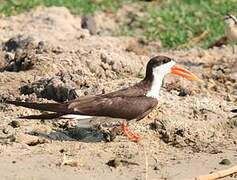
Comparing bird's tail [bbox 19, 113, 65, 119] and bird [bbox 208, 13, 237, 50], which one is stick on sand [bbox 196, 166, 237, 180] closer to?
bird's tail [bbox 19, 113, 65, 119]

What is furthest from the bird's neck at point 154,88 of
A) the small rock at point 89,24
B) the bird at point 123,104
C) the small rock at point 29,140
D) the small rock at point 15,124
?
the small rock at point 89,24

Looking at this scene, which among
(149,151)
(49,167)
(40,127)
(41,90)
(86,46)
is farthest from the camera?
(86,46)

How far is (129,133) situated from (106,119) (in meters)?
0.27

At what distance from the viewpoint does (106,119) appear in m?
7.46

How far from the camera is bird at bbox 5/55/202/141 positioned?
7244mm

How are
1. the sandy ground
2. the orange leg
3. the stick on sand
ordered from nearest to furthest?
1. the stick on sand
2. the sandy ground
3. the orange leg

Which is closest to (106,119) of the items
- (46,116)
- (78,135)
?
(78,135)

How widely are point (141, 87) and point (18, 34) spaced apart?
4.52m

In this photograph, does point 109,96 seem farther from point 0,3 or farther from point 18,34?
point 0,3

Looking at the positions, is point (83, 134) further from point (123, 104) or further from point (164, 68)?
point (164, 68)

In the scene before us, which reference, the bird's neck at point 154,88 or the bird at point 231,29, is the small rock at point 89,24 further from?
the bird's neck at point 154,88

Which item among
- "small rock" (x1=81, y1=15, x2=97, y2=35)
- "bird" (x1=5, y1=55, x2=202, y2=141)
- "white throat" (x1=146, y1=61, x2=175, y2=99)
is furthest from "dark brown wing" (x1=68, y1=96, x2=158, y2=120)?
"small rock" (x1=81, y1=15, x2=97, y2=35)

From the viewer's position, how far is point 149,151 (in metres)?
7.30

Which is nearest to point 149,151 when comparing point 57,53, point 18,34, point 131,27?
point 57,53
